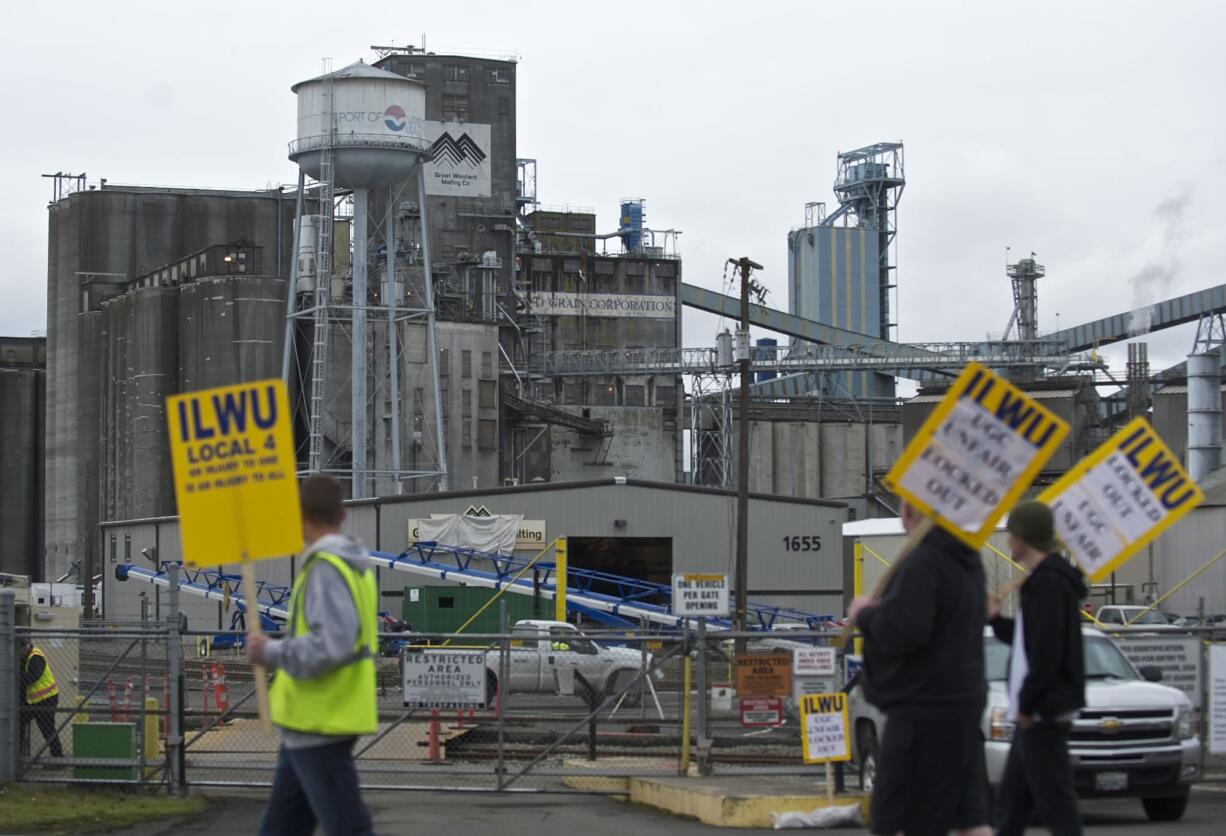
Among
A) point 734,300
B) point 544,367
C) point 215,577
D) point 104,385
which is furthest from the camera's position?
point 734,300

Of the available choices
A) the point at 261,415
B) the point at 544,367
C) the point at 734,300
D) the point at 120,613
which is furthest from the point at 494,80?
the point at 261,415

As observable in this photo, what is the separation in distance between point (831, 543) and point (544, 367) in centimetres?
3639

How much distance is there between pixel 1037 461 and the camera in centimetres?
768

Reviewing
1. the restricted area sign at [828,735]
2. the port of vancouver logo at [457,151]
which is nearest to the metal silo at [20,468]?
the port of vancouver logo at [457,151]

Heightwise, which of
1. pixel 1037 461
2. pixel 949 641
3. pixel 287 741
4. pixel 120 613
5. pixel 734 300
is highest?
pixel 734 300

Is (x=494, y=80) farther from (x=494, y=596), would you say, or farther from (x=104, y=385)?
(x=494, y=596)

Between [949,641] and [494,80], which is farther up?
[494,80]

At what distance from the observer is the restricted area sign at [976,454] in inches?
297

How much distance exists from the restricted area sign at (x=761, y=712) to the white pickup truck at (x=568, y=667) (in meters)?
3.22

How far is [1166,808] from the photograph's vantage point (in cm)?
1430

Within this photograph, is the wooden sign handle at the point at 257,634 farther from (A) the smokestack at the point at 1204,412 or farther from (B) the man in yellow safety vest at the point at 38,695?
(A) the smokestack at the point at 1204,412

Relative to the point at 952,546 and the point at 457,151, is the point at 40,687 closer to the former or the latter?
the point at 952,546

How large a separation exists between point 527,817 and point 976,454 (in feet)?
26.1

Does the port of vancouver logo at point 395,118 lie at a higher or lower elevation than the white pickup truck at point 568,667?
higher
